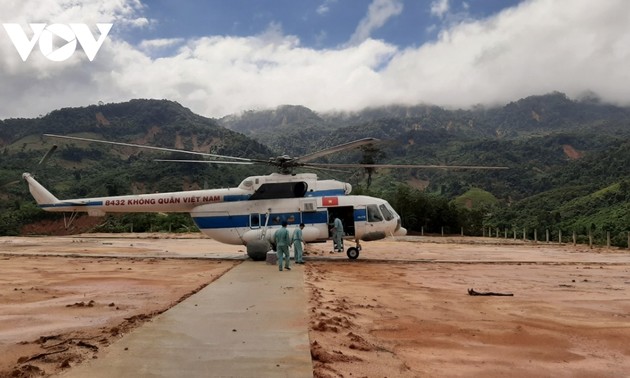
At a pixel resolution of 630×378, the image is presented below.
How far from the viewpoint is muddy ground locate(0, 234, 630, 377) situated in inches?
195

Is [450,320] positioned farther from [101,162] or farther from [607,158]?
[101,162]

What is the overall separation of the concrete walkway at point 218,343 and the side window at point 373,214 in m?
9.03

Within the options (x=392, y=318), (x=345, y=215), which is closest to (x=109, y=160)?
(x=345, y=215)

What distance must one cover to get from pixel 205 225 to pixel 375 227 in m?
6.17

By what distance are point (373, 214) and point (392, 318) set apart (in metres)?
Answer: 10.1

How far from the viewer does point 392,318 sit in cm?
725

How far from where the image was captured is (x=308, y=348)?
A: 16.4 feet

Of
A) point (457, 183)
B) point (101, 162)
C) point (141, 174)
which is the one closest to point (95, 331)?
point (141, 174)

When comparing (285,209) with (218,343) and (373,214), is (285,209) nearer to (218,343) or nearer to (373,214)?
(373,214)

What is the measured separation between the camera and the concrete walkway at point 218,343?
422 cm

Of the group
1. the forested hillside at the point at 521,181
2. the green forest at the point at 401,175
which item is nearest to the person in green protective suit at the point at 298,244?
the green forest at the point at 401,175

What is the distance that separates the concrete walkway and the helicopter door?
29.1 feet

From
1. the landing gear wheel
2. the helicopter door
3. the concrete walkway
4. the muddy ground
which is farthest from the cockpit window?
the concrete walkway

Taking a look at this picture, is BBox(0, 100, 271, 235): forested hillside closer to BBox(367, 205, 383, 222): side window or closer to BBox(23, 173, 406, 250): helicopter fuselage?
BBox(23, 173, 406, 250): helicopter fuselage
